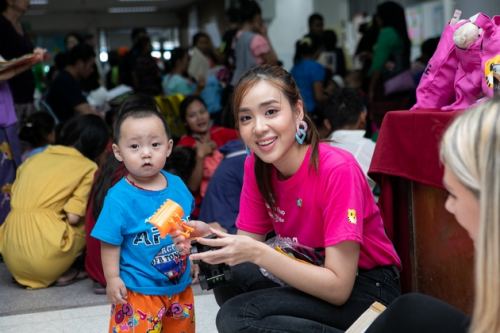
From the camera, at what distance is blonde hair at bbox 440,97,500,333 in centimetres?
97

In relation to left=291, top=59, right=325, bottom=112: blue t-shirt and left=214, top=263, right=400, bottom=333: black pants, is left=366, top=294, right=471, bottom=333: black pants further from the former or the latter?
left=291, top=59, right=325, bottom=112: blue t-shirt

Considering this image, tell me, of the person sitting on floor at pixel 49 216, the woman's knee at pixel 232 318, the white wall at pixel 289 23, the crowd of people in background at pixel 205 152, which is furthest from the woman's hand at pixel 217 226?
the white wall at pixel 289 23

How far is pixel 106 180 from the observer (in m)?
2.86

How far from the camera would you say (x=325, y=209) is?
176 centimetres

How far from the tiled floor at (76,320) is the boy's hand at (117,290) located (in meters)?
0.65

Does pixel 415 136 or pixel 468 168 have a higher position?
pixel 468 168

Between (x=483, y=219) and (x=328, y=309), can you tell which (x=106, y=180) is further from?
(x=483, y=219)

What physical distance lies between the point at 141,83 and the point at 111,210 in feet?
15.4

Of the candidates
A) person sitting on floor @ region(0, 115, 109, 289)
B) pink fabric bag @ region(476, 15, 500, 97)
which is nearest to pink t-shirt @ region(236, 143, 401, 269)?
pink fabric bag @ region(476, 15, 500, 97)

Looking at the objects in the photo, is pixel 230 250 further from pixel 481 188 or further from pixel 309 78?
pixel 309 78

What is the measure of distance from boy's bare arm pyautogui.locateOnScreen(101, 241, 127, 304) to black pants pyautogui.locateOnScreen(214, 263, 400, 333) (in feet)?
1.38

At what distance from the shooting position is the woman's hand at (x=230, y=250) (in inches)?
62.4

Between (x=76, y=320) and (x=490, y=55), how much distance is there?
7.15 feet

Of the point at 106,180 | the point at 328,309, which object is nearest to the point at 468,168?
the point at 328,309
